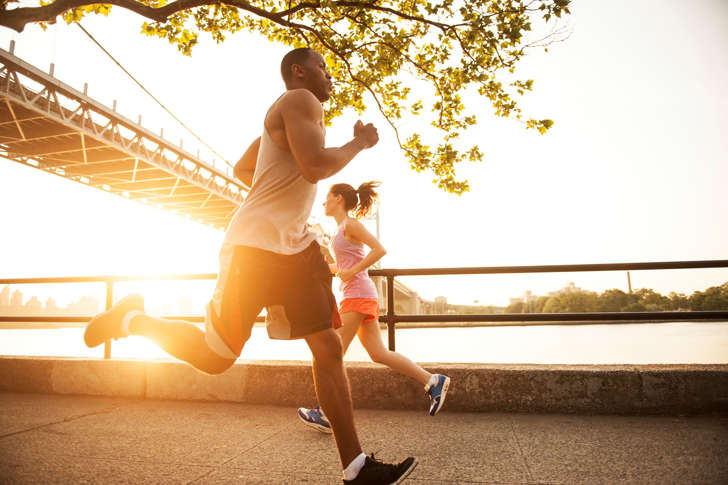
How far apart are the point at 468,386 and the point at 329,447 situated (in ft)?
4.23

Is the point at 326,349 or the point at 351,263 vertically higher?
the point at 351,263

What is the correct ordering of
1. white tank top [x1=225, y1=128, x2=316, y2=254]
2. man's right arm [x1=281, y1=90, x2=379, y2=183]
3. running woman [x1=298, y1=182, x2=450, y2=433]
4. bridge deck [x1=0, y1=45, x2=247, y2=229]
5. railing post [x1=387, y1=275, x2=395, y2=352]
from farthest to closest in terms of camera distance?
1. bridge deck [x1=0, y1=45, x2=247, y2=229]
2. railing post [x1=387, y1=275, x2=395, y2=352]
3. running woman [x1=298, y1=182, x2=450, y2=433]
4. white tank top [x1=225, y1=128, x2=316, y2=254]
5. man's right arm [x1=281, y1=90, x2=379, y2=183]

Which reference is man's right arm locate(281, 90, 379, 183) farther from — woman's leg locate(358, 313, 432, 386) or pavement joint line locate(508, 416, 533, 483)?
pavement joint line locate(508, 416, 533, 483)

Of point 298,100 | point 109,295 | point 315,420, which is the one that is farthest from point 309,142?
point 109,295

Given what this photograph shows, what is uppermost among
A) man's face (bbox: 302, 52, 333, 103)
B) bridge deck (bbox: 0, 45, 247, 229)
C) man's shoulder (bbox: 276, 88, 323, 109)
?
bridge deck (bbox: 0, 45, 247, 229)

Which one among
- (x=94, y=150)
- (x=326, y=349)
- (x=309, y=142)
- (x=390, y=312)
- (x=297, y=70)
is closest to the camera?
(x=309, y=142)

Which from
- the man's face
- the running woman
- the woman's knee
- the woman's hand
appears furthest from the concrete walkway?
the man's face

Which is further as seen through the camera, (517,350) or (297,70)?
(517,350)

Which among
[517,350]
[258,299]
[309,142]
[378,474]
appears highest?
[309,142]

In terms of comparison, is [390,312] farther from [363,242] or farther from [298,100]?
[298,100]

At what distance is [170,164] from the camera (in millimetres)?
34594

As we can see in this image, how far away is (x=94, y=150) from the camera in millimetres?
31703

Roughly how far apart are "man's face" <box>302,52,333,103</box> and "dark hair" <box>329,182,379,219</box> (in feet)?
4.18

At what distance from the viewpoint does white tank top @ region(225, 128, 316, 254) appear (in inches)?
71.2
